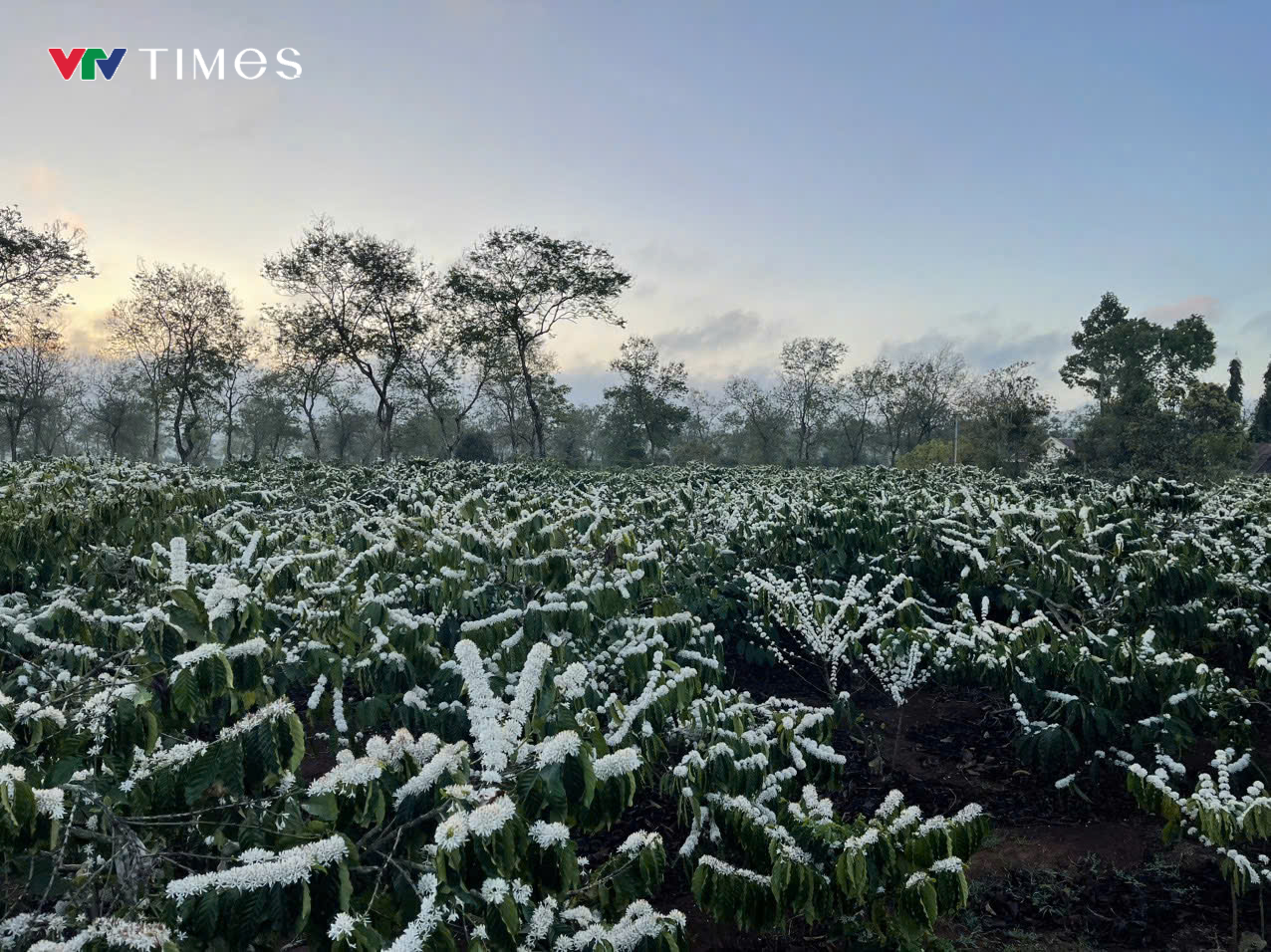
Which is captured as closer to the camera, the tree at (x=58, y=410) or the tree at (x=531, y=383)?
the tree at (x=531, y=383)

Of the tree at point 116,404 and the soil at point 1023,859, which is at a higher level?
the tree at point 116,404

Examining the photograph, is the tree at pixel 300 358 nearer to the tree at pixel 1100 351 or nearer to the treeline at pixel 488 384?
the treeline at pixel 488 384

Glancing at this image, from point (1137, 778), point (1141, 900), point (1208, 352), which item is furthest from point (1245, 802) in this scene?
point (1208, 352)

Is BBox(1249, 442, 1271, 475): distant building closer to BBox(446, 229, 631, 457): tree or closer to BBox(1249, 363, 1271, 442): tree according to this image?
BBox(1249, 363, 1271, 442): tree

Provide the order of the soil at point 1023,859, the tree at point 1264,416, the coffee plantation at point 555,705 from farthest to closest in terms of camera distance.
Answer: the tree at point 1264,416 → the soil at point 1023,859 → the coffee plantation at point 555,705

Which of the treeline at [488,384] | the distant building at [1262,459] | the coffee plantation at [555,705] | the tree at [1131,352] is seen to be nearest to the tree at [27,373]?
the treeline at [488,384]

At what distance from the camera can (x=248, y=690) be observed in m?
2.62

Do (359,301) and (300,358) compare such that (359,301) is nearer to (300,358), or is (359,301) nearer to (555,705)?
(300,358)

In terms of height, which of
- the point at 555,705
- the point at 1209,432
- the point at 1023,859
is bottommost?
the point at 1023,859

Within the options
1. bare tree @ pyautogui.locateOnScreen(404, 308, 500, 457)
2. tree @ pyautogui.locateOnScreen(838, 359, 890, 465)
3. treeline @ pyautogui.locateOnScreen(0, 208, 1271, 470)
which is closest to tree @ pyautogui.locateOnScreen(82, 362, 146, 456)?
treeline @ pyautogui.locateOnScreen(0, 208, 1271, 470)

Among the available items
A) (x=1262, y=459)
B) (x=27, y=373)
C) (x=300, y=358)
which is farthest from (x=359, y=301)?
(x=1262, y=459)

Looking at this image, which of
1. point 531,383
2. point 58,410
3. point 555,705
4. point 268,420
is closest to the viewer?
point 555,705

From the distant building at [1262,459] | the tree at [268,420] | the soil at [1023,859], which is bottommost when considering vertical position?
the soil at [1023,859]

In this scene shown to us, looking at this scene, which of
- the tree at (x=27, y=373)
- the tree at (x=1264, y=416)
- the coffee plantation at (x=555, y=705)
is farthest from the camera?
the tree at (x=1264, y=416)
